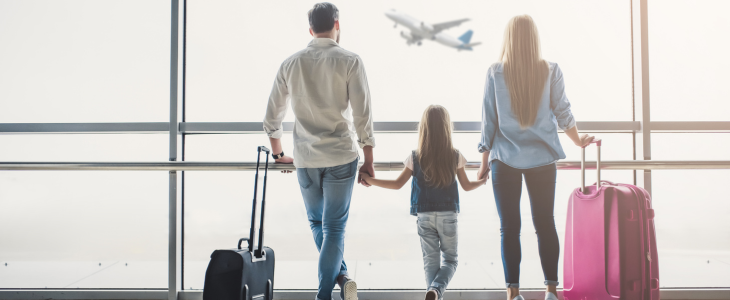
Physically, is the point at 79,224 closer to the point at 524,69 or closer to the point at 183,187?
the point at 183,187

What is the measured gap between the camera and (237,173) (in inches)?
84.4

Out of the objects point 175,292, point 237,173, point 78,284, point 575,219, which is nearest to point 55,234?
point 78,284

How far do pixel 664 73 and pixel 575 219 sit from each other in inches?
47.3

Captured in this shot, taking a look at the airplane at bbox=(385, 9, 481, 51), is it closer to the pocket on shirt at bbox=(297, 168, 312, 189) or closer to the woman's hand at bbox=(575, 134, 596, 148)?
the woman's hand at bbox=(575, 134, 596, 148)

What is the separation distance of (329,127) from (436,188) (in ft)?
1.73

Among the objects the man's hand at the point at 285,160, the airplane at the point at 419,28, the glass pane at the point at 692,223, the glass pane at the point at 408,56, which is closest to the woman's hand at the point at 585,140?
the glass pane at the point at 408,56

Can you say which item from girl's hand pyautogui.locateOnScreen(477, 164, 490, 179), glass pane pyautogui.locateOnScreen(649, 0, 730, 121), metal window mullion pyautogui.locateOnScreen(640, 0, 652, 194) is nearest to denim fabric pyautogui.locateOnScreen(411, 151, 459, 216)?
girl's hand pyautogui.locateOnScreen(477, 164, 490, 179)

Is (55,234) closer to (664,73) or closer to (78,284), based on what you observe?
(78,284)

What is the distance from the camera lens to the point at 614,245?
1.50 metres

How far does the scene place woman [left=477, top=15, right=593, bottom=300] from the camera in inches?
60.6

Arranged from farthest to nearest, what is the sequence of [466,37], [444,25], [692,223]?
1. [466,37]
2. [444,25]
3. [692,223]

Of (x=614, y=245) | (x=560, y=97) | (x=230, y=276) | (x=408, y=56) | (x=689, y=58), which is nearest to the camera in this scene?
(x=230, y=276)

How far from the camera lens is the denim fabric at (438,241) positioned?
5.44 ft

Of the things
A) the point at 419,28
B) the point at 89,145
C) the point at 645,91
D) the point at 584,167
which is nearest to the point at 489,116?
the point at 584,167
